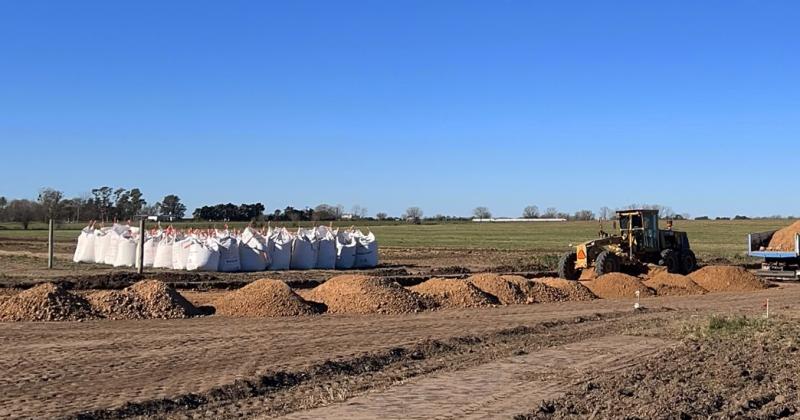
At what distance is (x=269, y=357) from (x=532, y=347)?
3.71 m

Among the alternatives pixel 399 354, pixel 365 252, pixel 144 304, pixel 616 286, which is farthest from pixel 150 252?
pixel 399 354

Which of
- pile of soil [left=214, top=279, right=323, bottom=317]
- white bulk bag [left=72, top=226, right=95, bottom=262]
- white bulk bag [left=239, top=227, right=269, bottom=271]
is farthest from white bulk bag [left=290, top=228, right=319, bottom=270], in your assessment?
pile of soil [left=214, top=279, right=323, bottom=317]

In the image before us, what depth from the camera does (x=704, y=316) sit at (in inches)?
671

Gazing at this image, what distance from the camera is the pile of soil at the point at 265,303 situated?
17.1 metres

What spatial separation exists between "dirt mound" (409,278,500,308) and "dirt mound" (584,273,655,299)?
156 inches

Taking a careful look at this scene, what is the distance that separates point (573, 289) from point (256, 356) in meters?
12.0

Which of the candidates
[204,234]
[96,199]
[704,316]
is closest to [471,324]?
[704,316]

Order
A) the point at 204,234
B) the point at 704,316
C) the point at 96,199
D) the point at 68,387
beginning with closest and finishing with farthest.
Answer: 1. the point at 68,387
2. the point at 704,316
3. the point at 204,234
4. the point at 96,199

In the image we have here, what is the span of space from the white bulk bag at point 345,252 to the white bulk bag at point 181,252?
18.1 feet

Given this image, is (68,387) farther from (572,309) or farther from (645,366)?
(572,309)

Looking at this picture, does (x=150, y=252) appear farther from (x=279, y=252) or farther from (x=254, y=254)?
(x=279, y=252)

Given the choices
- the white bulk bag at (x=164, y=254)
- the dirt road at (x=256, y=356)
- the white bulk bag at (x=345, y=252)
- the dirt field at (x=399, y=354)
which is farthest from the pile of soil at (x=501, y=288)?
the white bulk bag at (x=164, y=254)

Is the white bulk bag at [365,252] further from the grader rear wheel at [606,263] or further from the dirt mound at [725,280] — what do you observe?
the dirt mound at [725,280]

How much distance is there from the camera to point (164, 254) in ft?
101
